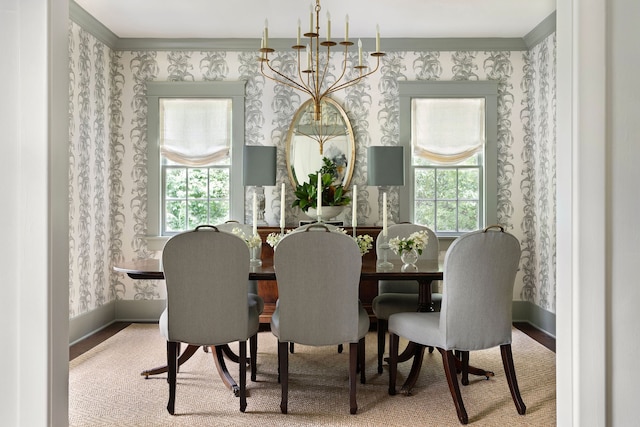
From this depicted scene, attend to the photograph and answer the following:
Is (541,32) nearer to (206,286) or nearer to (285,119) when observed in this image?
(285,119)

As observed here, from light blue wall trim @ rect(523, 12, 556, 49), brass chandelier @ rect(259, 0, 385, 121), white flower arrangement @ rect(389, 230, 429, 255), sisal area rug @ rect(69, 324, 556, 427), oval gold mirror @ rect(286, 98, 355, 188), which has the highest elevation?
light blue wall trim @ rect(523, 12, 556, 49)

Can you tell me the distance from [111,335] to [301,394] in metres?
2.21

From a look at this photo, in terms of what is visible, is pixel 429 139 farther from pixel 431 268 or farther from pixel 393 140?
pixel 431 268

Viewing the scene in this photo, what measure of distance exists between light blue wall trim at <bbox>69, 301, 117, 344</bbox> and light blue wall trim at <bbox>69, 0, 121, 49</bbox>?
2401 mm

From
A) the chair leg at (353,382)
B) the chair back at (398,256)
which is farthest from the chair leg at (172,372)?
the chair back at (398,256)

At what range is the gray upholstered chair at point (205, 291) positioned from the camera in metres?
2.81

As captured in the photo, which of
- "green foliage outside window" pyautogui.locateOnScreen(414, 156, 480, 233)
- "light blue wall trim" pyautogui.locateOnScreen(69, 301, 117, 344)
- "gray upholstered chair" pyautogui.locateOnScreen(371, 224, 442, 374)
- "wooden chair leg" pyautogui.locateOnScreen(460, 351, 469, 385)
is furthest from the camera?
"green foliage outside window" pyautogui.locateOnScreen(414, 156, 480, 233)

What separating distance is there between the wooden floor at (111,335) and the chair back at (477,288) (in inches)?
67.9

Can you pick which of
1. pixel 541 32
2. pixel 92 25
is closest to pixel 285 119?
pixel 92 25

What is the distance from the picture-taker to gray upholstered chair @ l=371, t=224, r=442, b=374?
11.8 feet

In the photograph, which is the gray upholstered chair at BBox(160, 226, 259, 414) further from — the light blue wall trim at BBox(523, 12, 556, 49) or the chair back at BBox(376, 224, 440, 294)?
the light blue wall trim at BBox(523, 12, 556, 49)

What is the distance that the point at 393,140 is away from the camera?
523cm
